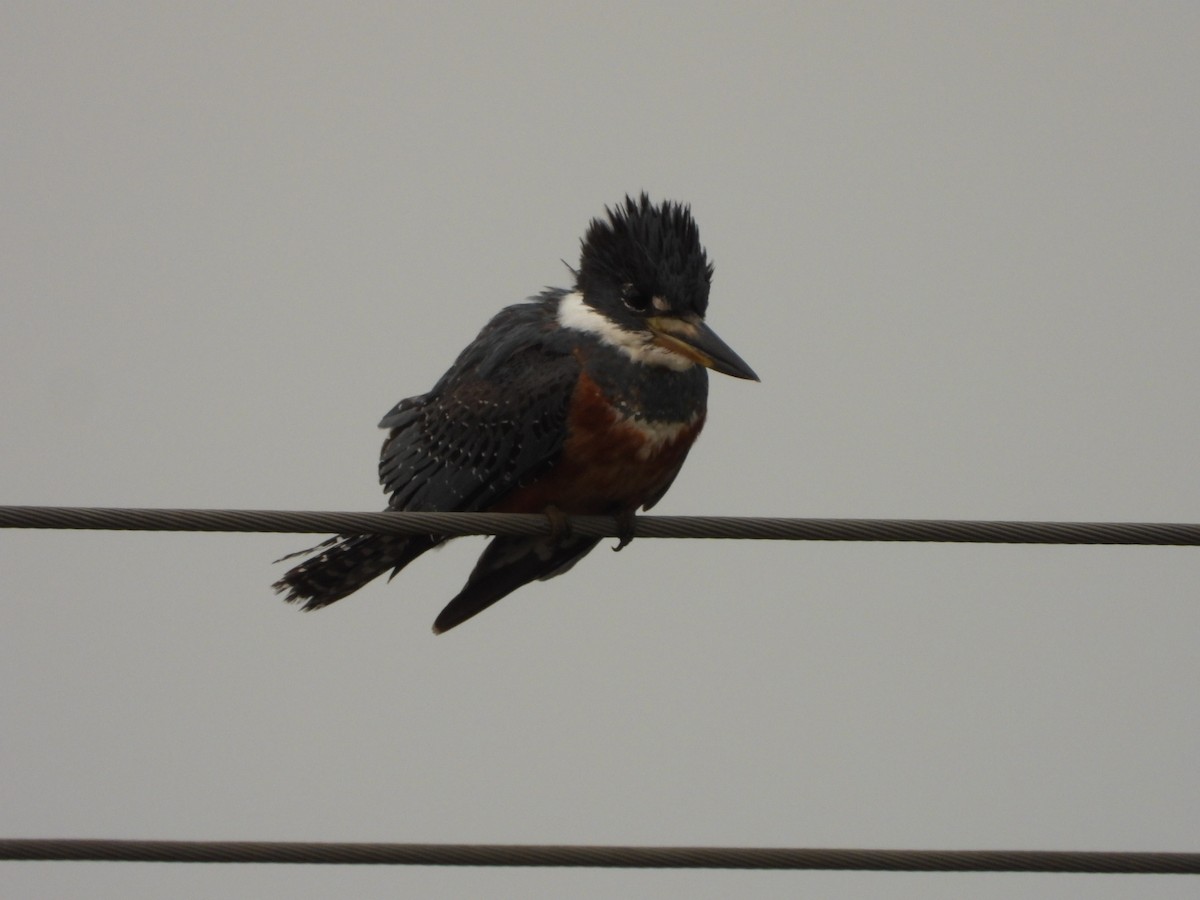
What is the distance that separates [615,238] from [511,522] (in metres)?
1.54

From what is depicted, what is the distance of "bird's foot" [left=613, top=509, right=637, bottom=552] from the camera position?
14.2ft

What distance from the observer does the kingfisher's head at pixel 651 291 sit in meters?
4.82

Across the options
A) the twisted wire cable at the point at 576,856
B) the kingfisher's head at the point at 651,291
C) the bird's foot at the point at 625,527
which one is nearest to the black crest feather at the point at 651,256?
the kingfisher's head at the point at 651,291

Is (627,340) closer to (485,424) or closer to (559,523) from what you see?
(485,424)

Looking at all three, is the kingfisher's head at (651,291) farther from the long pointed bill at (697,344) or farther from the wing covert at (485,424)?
the wing covert at (485,424)

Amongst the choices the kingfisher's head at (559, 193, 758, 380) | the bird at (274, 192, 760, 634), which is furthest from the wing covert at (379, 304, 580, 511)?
the kingfisher's head at (559, 193, 758, 380)

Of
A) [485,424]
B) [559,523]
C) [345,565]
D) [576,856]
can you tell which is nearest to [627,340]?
[485,424]

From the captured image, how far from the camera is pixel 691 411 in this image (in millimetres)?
4875

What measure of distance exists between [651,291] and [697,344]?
240mm

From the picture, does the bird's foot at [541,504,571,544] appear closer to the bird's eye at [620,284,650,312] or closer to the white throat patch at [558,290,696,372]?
the white throat patch at [558,290,696,372]

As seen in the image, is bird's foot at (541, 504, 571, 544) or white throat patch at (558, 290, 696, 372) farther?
white throat patch at (558, 290, 696, 372)

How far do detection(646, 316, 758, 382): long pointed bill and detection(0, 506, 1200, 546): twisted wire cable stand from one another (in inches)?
42.6

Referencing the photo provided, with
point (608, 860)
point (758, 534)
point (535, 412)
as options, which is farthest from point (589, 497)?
point (608, 860)

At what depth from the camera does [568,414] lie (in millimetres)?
4766
